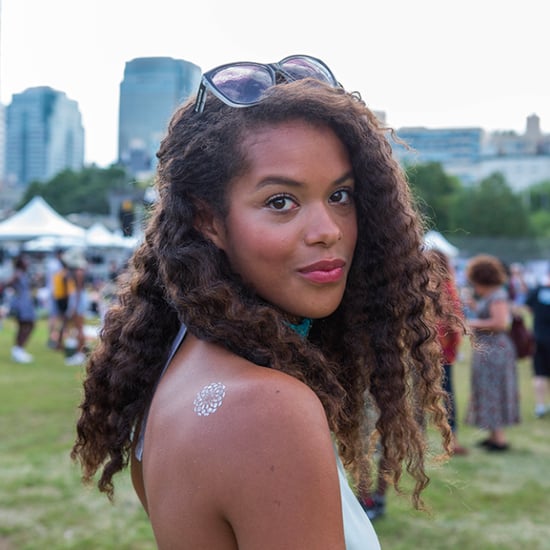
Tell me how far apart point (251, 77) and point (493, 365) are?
5.97 m

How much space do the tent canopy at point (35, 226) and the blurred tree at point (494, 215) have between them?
2134 inches

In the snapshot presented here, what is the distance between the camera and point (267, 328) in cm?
134

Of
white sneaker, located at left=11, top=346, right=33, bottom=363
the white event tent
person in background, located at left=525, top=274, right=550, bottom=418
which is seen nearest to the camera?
the white event tent

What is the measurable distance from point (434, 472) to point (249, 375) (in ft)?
16.4

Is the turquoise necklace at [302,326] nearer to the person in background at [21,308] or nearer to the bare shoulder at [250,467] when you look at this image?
the bare shoulder at [250,467]

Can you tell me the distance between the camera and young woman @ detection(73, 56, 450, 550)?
1102 millimetres

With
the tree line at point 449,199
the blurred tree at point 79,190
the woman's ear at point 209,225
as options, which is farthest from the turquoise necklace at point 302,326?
the blurred tree at point 79,190

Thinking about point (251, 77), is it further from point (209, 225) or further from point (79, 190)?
point (79, 190)

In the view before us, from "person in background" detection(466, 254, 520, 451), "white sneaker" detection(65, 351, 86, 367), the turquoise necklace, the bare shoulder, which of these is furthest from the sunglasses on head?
"white sneaker" detection(65, 351, 86, 367)

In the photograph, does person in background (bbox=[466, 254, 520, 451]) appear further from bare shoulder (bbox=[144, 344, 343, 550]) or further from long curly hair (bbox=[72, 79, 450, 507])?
bare shoulder (bbox=[144, 344, 343, 550])

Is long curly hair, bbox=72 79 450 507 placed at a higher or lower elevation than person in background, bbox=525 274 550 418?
higher

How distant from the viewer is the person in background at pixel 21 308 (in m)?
11.6

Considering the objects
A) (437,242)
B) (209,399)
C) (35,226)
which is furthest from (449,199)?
(209,399)

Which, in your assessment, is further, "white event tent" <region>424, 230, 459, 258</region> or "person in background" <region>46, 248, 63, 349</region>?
"person in background" <region>46, 248, 63, 349</region>
